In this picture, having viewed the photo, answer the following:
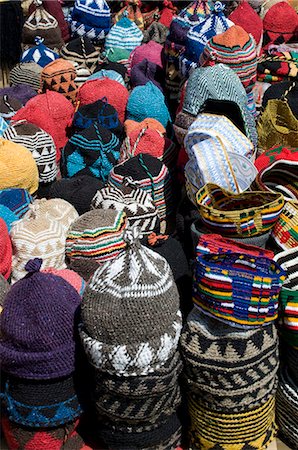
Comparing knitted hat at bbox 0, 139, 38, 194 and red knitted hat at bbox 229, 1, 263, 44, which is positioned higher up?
red knitted hat at bbox 229, 1, 263, 44

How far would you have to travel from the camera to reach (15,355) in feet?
4.95

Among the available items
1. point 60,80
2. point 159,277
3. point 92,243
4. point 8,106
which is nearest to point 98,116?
point 8,106

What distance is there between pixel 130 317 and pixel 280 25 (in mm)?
3229

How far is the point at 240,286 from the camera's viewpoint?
4.72 ft

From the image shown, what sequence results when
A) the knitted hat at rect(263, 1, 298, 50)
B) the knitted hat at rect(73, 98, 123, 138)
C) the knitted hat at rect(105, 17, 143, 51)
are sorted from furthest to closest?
the knitted hat at rect(105, 17, 143, 51) < the knitted hat at rect(263, 1, 298, 50) < the knitted hat at rect(73, 98, 123, 138)

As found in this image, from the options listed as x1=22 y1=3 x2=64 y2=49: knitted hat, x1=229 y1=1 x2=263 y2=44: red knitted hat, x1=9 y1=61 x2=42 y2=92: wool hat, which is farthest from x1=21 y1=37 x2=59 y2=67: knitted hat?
x1=229 y1=1 x2=263 y2=44: red knitted hat

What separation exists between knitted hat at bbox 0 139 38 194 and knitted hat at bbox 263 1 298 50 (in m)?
2.21

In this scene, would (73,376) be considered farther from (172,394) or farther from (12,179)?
(12,179)

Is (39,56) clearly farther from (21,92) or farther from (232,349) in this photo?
(232,349)

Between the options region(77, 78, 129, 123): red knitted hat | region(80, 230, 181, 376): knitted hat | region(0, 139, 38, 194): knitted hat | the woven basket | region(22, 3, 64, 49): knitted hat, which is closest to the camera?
region(80, 230, 181, 376): knitted hat

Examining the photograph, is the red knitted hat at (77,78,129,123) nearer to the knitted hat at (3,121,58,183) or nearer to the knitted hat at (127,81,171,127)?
the knitted hat at (127,81,171,127)

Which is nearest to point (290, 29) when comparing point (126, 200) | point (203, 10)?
point (203, 10)

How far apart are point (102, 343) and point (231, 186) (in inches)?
29.0

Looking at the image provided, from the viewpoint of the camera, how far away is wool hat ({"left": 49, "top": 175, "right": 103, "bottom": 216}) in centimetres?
250
